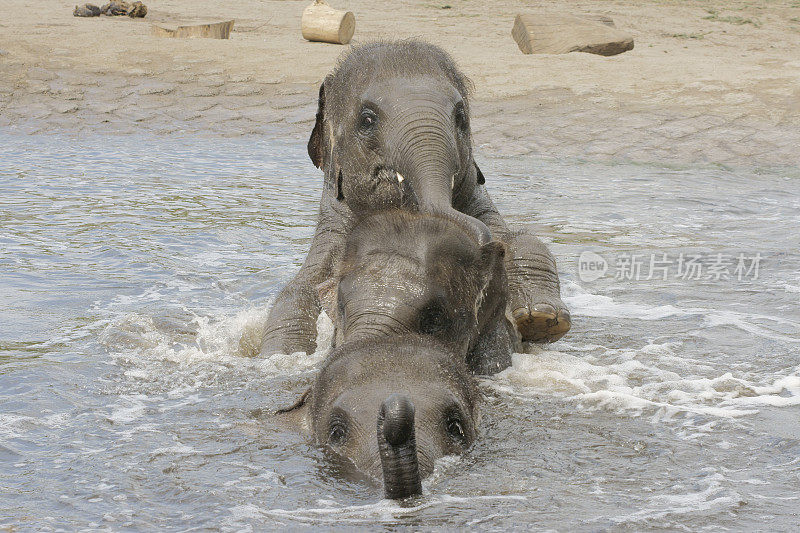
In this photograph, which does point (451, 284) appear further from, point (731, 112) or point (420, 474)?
point (731, 112)

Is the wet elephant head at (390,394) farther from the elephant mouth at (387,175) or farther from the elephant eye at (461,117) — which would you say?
the elephant eye at (461,117)

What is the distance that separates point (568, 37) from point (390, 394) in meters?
13.9

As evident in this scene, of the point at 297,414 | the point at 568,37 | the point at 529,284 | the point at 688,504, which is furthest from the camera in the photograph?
the point at 568,37

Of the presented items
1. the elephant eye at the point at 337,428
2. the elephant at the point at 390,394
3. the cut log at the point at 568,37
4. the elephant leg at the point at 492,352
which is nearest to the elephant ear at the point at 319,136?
the elephant leg at the point at 492,352

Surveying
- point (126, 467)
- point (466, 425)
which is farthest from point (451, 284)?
point (126, 467)

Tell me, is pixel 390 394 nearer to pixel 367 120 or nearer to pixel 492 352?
pixel 492 352

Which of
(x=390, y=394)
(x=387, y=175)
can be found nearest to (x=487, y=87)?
(x=387, y=175)

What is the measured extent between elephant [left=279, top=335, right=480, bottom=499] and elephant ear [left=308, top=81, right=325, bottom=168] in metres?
2.48

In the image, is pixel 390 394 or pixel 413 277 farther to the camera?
pixel 413 277

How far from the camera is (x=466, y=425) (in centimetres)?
437

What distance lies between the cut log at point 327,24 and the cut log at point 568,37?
2.67 m

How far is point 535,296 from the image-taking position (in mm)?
6078

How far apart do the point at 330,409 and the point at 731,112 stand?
11.0 m

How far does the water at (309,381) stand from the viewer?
4051 mm
